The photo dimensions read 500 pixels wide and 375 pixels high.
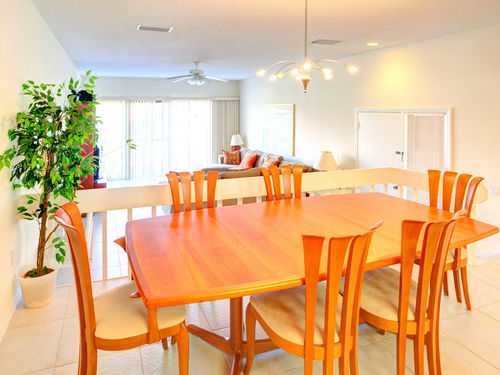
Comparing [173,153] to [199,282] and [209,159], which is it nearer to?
[209,159]

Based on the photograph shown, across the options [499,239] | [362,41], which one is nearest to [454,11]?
[362,41]

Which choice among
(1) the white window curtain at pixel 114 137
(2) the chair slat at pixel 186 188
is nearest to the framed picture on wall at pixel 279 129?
(1) the white window curtain at pixel 114 137

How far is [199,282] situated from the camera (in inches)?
58.6

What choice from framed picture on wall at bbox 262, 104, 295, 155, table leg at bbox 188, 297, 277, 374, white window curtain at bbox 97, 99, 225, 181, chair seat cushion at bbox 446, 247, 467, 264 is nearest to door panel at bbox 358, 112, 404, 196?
framed picture on wall at bbox 262, 104, 295, 155

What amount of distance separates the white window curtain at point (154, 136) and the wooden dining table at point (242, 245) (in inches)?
286

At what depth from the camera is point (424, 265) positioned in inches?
65.1

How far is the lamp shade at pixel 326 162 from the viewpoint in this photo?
19.5 ft

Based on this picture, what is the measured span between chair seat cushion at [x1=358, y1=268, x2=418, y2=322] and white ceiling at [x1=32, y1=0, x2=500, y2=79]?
2324 millimetres

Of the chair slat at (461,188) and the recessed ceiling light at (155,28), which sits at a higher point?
the recessed ceiling light at (155,28)

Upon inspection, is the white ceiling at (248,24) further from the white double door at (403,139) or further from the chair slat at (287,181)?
the chair slat at (287,181)

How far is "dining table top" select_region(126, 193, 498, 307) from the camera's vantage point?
147 centimetres

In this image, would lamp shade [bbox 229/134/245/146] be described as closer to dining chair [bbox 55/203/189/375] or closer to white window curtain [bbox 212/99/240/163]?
white window curtain [bbox 212/99/240/163]

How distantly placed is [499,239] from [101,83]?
881 cm

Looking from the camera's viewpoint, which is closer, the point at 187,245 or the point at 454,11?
the point at 187,245
